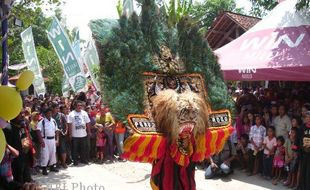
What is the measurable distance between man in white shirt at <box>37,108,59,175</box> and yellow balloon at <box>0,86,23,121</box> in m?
6.26

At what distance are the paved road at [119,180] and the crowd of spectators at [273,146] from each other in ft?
0.64

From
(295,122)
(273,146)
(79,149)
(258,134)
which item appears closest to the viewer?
(295,122)

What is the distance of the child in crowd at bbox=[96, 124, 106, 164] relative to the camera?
8.34 meters

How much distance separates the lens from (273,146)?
260 inches

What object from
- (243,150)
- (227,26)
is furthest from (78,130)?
(227,26)

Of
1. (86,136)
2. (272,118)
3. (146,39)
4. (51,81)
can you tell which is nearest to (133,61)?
(146,39)

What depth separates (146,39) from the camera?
377 cm

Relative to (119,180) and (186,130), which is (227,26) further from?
(186,130)

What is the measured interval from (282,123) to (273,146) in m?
0.43

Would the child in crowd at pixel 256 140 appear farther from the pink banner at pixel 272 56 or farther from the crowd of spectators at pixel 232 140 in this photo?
the pink banner at pixel 272 56

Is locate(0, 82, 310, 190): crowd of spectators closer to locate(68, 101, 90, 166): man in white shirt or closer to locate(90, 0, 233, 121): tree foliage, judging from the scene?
locate(68, 101, 90, 166): man in white shirt

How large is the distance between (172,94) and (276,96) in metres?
6.14

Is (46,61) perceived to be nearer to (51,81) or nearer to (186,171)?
(51,81)

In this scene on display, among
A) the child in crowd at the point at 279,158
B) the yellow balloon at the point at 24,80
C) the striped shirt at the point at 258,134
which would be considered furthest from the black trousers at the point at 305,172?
the yellow balloon at the point at 24,80
